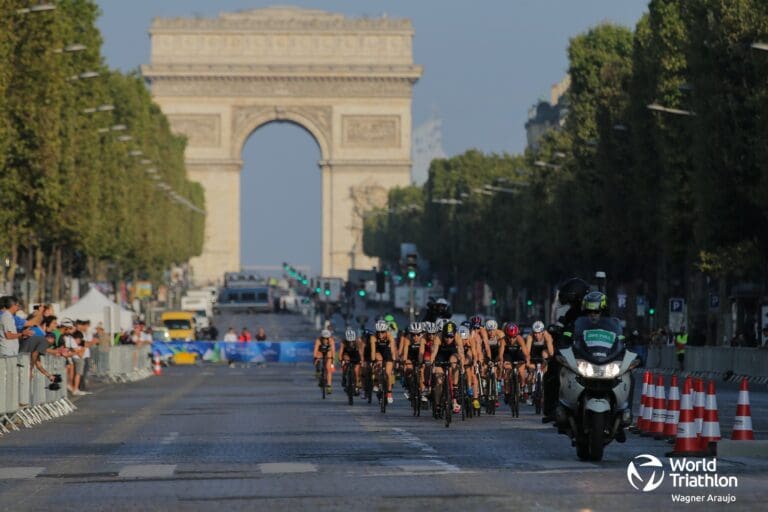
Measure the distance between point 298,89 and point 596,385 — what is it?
166299mm

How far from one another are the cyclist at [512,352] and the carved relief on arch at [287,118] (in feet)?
489

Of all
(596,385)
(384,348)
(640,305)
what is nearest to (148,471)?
(596,385)

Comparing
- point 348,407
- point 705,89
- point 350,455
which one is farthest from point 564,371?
point 705,89

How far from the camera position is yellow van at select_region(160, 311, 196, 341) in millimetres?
113438

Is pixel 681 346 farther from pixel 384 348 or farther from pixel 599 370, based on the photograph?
pixel 599 370

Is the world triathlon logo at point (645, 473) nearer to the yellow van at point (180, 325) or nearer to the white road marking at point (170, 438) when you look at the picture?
the white road marking at point (170, 438)

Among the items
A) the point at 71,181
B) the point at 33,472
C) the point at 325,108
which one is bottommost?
the point at 33,472

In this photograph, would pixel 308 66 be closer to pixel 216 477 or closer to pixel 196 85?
pixel 196 85

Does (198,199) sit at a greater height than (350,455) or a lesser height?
greater

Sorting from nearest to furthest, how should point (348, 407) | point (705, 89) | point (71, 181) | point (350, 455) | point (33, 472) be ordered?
point (33, 472) → point (350, 455) → point (348, 407) → point (705, 89) → point (71, 181)

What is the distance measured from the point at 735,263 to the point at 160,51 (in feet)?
404

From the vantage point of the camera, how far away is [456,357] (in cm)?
3475

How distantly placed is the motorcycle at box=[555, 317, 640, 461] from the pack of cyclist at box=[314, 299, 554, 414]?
10607 millimetres

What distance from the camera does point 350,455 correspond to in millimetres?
25891
